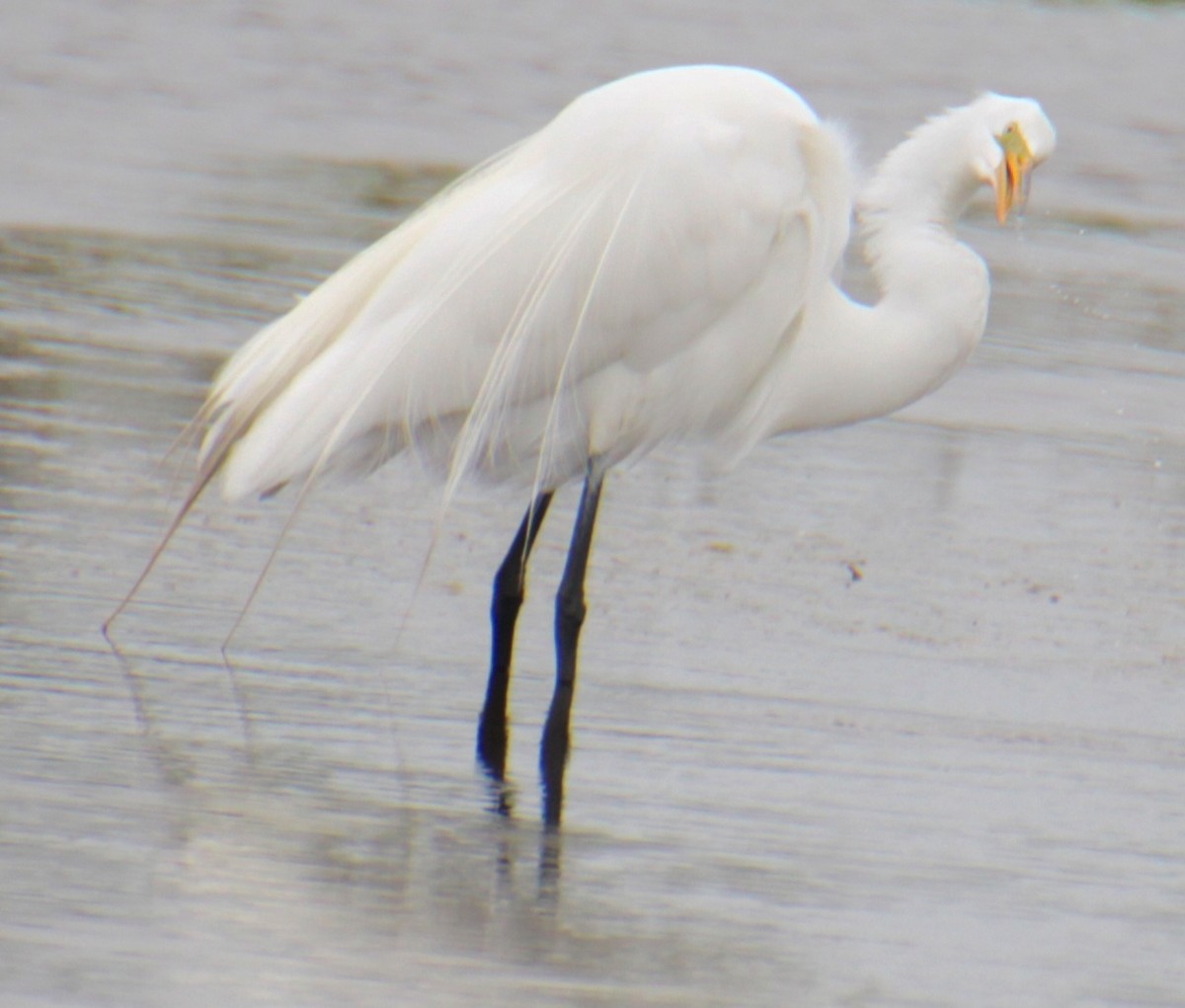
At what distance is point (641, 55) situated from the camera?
18.6 metres

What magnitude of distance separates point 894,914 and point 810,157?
179 centimetres

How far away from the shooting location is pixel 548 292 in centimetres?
495

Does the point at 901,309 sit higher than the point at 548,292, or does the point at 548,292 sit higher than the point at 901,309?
the point at 548,292

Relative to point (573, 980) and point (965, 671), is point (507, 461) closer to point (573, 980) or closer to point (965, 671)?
point (965, 671)

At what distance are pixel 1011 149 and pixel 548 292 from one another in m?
1.08

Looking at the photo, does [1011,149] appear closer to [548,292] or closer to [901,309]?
[901,309]

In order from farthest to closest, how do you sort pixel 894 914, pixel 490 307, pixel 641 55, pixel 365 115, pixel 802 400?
pixel 641 55
pixel 365 115
pixel 802 400
pixel 490 307
pixel 894 914

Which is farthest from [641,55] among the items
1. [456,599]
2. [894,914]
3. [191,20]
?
[894,914]

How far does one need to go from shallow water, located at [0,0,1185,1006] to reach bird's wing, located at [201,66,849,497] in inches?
20.5

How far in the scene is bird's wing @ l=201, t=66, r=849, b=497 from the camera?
490cm

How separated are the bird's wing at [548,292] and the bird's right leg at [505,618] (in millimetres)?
242

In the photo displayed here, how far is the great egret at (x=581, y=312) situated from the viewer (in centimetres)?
491

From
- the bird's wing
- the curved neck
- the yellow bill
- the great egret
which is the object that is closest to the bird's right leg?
the great egret

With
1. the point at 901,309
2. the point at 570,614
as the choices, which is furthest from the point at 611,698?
the point at 901,309
